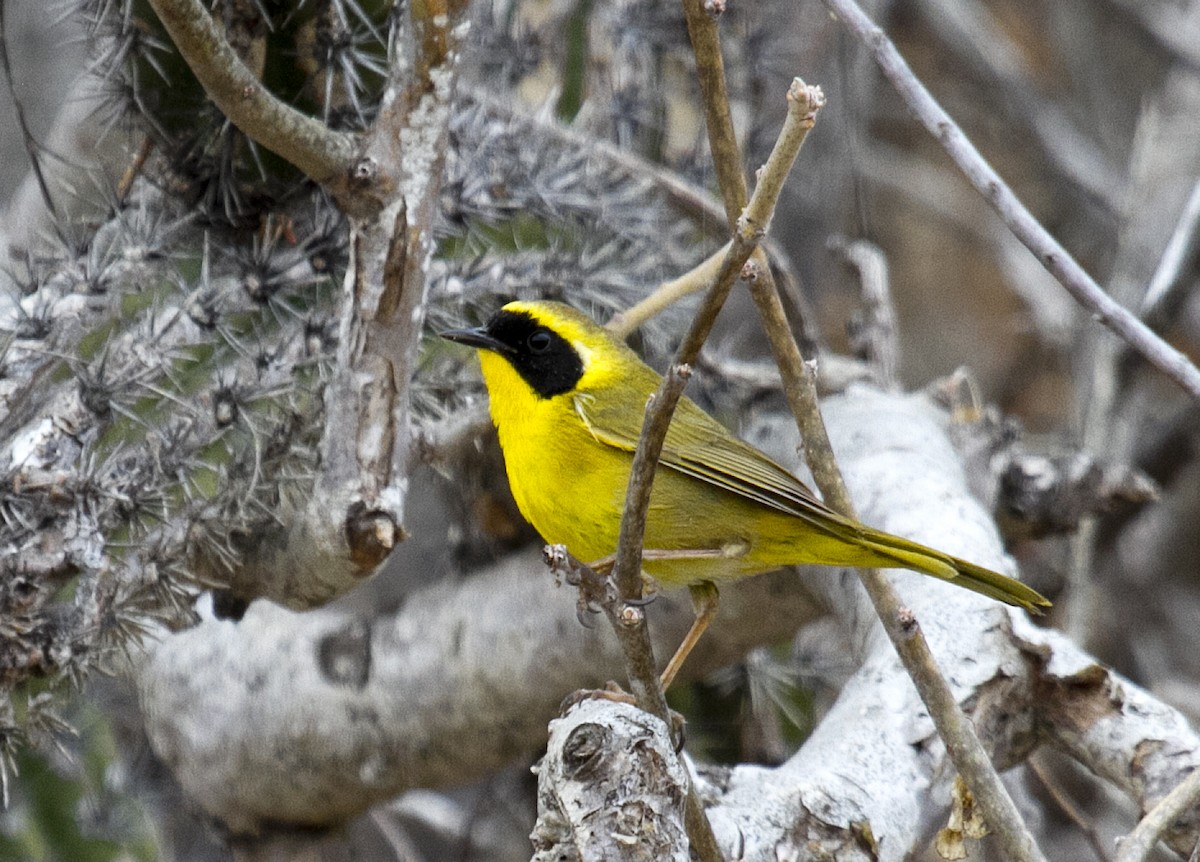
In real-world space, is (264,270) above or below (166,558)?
above

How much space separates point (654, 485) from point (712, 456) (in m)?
0.13

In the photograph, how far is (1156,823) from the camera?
190cm

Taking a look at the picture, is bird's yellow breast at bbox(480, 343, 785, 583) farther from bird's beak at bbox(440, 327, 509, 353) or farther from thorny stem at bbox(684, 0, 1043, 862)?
thorny stem at bbox(684, 0, 1043, 862)

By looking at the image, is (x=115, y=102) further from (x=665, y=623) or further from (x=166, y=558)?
(x=665, y=623)

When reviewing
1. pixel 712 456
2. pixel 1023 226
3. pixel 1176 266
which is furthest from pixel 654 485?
pixel 1176 266

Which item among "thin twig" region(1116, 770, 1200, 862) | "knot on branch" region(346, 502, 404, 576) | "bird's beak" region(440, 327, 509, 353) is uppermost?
"thin twig" region(1116, 770, 1200, 862)

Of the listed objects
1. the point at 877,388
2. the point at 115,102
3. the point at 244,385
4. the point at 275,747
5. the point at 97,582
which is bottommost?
the point at 275,747

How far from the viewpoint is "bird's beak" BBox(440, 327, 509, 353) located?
2762 millimetres

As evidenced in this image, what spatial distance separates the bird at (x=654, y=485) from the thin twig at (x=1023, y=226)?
47 centimetres

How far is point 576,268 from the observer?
3381mm

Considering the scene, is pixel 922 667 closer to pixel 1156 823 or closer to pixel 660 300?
pixel 1156 823

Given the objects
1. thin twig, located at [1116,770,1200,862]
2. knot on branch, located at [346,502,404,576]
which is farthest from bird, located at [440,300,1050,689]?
thin twig, located at [1116,770,1200,862]

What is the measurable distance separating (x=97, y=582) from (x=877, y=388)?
222 cm

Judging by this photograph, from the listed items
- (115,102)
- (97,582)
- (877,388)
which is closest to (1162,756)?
(877,388)
